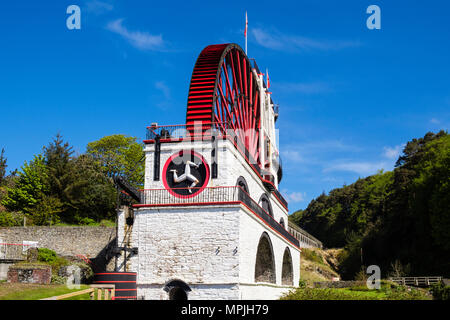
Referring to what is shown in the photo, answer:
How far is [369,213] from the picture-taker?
82375 mm

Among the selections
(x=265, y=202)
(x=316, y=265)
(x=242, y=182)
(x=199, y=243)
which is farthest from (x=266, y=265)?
(x=316, y=265)

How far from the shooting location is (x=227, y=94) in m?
32.7

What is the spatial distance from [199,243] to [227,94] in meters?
12.8

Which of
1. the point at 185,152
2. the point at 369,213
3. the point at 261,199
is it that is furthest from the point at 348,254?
the point at 185,152

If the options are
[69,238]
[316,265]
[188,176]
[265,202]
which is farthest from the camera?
[316,265]

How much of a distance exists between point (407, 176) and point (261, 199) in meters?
33.5

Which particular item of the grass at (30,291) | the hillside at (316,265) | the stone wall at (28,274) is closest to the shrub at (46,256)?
the stone wall at (28,274)

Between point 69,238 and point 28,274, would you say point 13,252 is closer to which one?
point 69,238

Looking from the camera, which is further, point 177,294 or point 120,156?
point 120,156

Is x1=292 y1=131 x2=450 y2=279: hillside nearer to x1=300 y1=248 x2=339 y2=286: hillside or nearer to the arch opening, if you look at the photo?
x1=300 y1=248 x2=339 y2=286: hillside

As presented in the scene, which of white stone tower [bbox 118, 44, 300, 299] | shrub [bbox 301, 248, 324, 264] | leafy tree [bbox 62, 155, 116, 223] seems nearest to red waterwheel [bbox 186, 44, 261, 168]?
white stone tower [bbox 118, 44, 300, 299]

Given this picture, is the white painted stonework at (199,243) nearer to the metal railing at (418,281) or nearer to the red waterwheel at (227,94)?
the red waterwheel at (227,94)

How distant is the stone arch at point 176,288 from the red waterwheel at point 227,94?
800cm

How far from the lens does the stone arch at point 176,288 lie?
22875 mm
